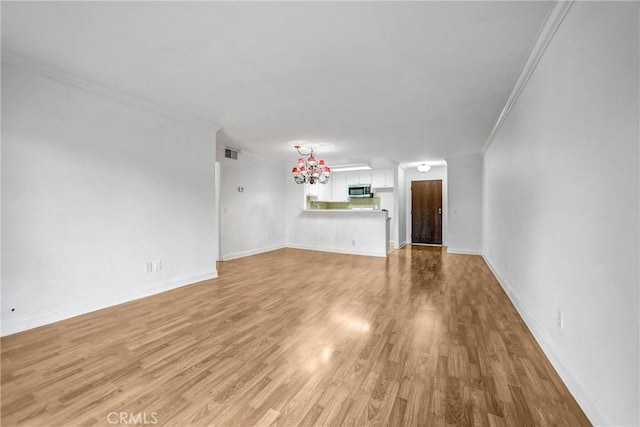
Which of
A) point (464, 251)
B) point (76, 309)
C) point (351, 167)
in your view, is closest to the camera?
point (76, 309)

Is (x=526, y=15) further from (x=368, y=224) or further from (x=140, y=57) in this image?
(x=368, y=224)

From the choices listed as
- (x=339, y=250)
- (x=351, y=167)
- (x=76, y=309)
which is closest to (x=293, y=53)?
(x=76, y=309)

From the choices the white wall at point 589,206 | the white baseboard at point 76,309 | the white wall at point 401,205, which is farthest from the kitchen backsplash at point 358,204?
the white wall at point 589,206

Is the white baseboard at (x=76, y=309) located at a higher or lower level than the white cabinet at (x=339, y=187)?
lower

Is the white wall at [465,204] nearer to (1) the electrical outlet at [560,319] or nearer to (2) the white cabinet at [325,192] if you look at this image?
(2) the white cabinet at [325,192]

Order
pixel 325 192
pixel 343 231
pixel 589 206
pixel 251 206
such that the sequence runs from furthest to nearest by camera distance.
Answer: pixel 325 192, pixel 343 231, pixel 251 206, pixel 589 206

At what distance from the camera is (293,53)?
7.85 feet

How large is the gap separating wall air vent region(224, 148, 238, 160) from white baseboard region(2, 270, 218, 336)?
3058 mm

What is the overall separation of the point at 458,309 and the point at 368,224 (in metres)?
4.10

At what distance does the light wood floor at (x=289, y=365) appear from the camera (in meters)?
1.56

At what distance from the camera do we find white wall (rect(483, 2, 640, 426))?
1223 mm

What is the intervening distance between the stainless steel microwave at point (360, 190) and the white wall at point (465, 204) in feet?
7.76

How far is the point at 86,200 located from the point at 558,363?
15.4 ft

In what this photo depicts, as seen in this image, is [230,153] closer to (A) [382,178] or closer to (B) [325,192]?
(B) [325,192]
